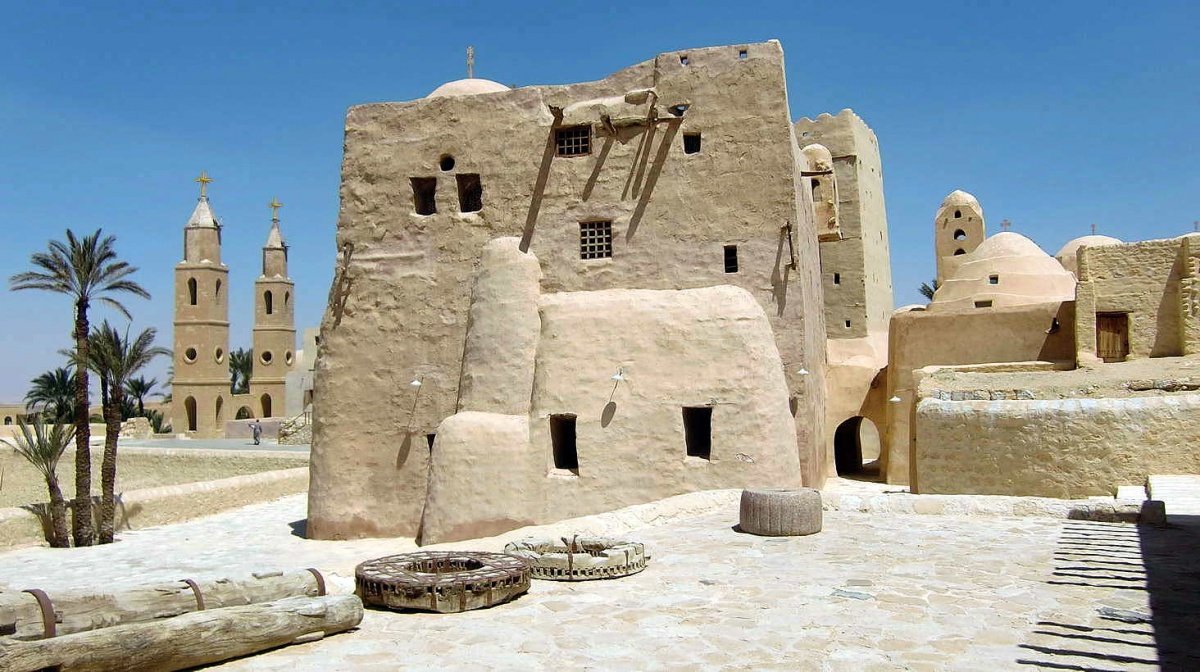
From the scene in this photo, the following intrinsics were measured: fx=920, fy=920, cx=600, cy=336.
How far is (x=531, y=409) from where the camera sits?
14070 millimetres

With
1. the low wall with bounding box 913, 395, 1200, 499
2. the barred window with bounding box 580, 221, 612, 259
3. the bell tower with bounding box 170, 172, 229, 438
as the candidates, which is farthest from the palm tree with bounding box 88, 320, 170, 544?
the bell tower with bounding box 170, 172, 229, 438

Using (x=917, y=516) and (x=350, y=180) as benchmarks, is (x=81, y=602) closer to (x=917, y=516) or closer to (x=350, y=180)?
(x=917, y=516)

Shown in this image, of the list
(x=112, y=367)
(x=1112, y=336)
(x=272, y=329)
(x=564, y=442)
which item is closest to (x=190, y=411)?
(x=272, y=329)

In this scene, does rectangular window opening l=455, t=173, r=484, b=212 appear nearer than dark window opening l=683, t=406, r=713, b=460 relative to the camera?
No

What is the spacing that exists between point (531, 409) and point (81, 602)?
8896 mm

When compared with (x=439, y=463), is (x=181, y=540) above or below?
below

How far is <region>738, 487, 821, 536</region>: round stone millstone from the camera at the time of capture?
362 inches

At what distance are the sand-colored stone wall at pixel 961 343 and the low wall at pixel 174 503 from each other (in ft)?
46.9

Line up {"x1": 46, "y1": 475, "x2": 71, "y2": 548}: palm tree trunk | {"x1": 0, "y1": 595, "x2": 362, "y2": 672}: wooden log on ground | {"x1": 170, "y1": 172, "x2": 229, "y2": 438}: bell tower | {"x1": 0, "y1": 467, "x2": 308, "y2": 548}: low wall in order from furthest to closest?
{"x1": 170, "y1": 172, "x2": 229, "y2": 438}: bell tower
{"x1": 46, "y1": 475, "x2": 71, "y2": 548}: palm tree trunk
{"x1": 0, "y1": 467, "x2": 308, "y2": 548}: low wall
{"x1": 0, "y1": 595, "x2": 362, "y2": 672}: wooden log on ground

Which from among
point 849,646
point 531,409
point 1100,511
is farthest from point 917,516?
point 531,409

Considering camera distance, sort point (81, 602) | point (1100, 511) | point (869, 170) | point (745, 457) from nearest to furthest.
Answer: point (81, 602), point (1100, 511), point (745, 457), point (869, 170)

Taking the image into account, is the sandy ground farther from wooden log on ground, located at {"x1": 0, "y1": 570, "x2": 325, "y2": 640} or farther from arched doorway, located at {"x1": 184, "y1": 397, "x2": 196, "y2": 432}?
wooden log on ground, located at {"x1": 0, "y1": 570, "x2": 325, "y2": 640}

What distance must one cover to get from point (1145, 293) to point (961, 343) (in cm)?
342

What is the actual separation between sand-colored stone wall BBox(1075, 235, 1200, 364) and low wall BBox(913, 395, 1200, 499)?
6.44 meters
